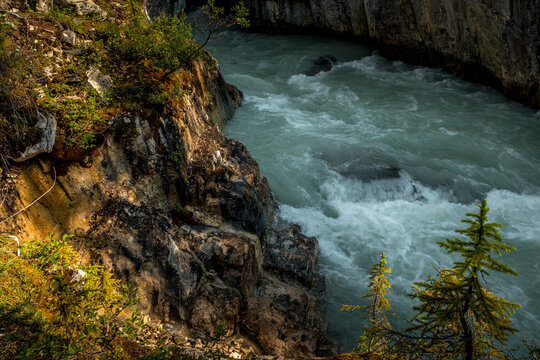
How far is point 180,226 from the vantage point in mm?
6504

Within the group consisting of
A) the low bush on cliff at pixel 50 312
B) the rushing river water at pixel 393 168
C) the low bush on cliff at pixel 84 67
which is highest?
the low bush on cliff at pixel 84 67

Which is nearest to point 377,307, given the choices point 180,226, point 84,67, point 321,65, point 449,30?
point 180,226

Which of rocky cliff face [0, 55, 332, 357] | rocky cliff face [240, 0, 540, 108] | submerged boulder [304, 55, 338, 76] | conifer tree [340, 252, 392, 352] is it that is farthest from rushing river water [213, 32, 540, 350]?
conifer tree [340, 252, 392, 352]

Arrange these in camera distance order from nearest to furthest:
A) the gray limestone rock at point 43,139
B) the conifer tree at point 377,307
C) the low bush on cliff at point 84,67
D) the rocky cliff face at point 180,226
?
the conifer tree at point 377,307, the gray limestone rock at point 43,139, the low bush on cliff at point 84,67, the rocky cliff face at point 180,226

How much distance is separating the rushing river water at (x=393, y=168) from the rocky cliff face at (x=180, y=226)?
1.55m

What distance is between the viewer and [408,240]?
948 centimetres

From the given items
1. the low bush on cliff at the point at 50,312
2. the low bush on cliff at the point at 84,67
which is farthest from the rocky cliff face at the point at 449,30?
the low bush on cliff at the point at 50,312

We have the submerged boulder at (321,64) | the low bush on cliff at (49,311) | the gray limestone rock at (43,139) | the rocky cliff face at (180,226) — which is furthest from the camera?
the submerged boulder at (321,64)

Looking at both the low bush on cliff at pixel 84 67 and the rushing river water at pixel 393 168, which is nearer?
the low bush on cliff at pixel 84 67

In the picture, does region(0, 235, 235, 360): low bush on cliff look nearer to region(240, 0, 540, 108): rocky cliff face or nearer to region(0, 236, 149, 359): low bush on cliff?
region(0, 236, 149, 359): low bush on cliff

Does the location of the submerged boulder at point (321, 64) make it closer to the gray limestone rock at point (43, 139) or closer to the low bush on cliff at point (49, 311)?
the gray limestone rock at point (43, 139)

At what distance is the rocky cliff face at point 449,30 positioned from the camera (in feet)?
44.1

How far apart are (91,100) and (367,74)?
1592 cm

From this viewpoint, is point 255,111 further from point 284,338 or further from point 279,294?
point 284,338
